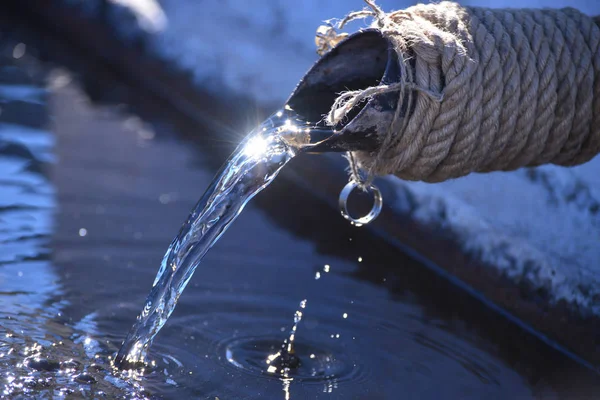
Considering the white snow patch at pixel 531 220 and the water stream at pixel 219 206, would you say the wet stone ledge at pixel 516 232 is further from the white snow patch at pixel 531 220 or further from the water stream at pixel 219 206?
the water stream at pixel 219 206

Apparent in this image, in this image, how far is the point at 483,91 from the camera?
1697 mm

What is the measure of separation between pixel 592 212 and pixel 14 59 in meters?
3.50

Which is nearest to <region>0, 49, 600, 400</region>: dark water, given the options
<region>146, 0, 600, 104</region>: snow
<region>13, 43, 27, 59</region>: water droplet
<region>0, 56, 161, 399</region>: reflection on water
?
<region>0, 56, 161, 399</region>: reflection on water

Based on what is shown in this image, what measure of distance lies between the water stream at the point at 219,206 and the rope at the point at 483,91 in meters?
0.16

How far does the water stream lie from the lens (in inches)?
69.6

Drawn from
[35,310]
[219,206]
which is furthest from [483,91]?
[35,310]

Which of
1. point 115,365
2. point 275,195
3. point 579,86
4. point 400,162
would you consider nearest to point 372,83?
point 400,162

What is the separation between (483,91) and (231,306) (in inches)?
36.7

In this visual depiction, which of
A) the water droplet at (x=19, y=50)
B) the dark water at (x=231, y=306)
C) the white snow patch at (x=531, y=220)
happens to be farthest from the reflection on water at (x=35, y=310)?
the water droplet at (x=19, y=50)

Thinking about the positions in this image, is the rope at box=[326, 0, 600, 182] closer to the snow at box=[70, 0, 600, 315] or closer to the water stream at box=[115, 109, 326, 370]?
the water stream at box=[115, 109, 326, 370]

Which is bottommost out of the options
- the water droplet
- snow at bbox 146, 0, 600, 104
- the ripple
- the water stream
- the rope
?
the ripple

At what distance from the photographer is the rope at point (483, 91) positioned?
1.64 metres

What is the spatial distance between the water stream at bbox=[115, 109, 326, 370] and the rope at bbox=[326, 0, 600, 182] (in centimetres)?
16

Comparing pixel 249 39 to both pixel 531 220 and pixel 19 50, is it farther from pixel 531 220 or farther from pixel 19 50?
pixel 531 220
